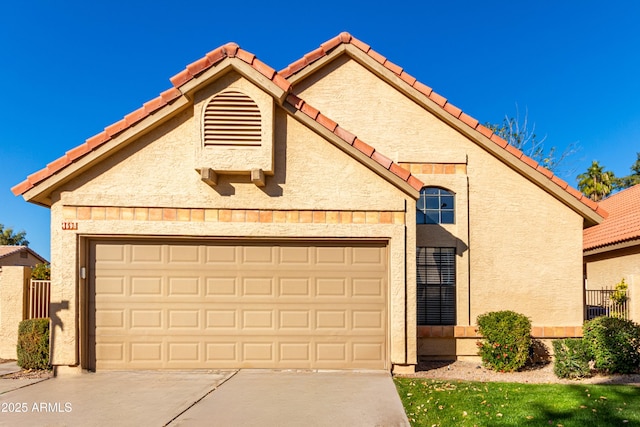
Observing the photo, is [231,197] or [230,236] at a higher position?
[231,197]

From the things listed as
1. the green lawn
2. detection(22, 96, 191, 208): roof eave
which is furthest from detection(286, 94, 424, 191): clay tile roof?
the green lawn

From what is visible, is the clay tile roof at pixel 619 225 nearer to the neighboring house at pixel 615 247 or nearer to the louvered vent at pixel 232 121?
the neighboring house at pixel 615 247

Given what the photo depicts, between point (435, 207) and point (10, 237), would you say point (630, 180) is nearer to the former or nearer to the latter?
point (435, 207)

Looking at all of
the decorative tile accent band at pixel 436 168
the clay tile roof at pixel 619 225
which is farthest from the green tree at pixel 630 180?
the decorative tile accent band at pixel 436 168

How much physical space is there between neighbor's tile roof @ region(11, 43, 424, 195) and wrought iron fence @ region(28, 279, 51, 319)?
2411mm

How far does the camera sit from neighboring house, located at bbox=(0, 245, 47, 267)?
31006 mm

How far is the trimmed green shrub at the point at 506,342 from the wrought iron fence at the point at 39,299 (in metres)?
9.23

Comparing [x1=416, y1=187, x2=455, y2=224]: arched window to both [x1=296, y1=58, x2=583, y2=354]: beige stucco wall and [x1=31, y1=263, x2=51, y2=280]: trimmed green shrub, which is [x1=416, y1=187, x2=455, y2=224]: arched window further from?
[x1=31, y1=263, x2=51, y2=280]: trimmed green shrub

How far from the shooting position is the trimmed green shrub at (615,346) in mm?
7820

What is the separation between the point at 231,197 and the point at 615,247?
40.8 ft

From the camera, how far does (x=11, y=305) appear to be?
8.95 meters

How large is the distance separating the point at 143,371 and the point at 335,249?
13.8 feet

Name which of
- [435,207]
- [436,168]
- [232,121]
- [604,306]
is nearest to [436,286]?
[435,207]

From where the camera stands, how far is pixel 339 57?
1015cm
